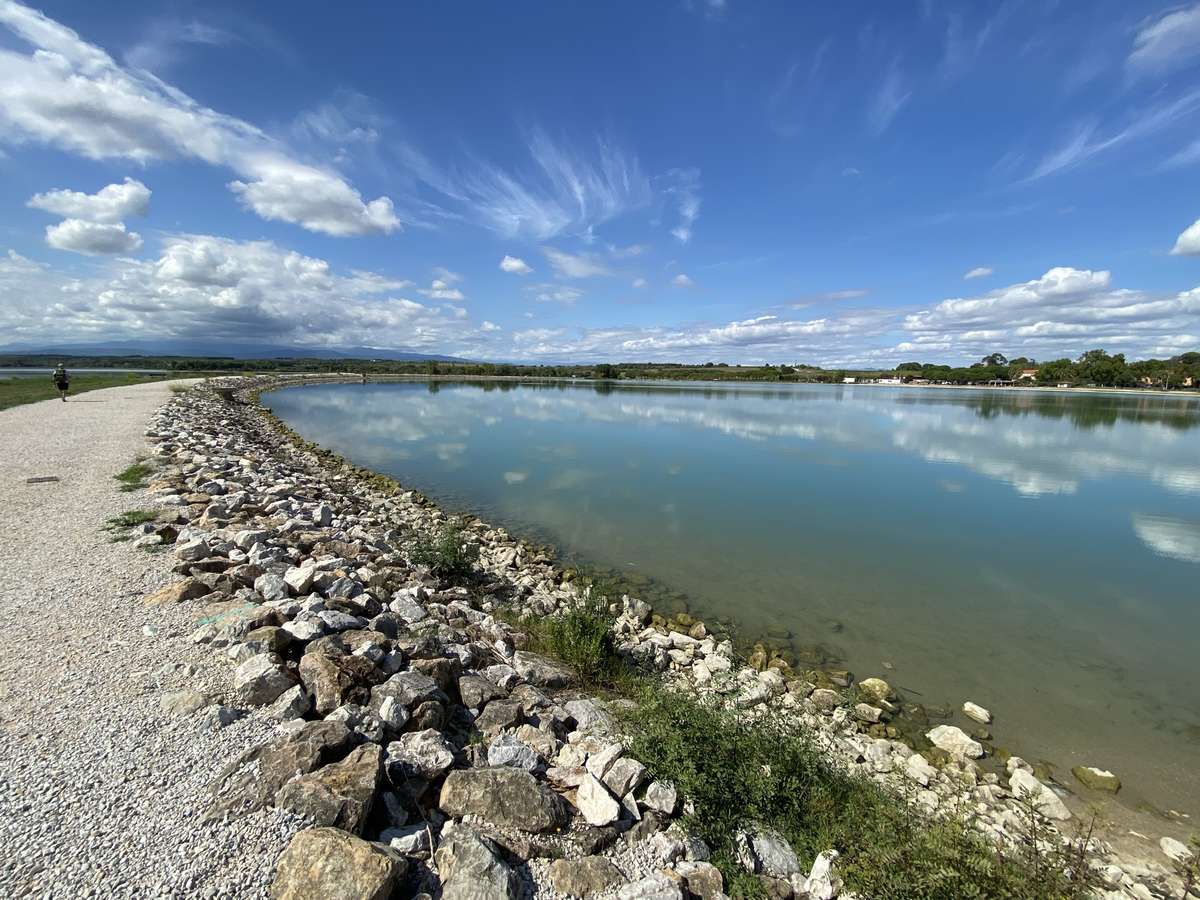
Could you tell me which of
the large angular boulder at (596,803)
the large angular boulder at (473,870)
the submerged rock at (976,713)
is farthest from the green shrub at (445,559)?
the submerged rock at (976,713)

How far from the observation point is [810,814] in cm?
381

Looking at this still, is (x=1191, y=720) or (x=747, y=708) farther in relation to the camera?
(x=1191, y=720)

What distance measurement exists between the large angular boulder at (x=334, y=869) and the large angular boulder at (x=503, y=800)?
0.63m

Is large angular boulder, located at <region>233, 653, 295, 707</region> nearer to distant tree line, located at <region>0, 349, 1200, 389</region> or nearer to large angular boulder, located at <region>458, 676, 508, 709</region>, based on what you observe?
large angular boulder, located at <region>458, 676, 508, 709</region>

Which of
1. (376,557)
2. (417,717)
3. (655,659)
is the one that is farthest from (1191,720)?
(376,557)

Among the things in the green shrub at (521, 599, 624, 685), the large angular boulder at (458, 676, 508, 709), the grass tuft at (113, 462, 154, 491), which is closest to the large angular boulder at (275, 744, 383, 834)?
the large angular boulder at (458, 676, 508, 709)

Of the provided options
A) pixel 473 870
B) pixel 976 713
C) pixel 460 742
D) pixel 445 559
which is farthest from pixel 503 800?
pixel 976 713

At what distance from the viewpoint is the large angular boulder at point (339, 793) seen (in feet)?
9.73

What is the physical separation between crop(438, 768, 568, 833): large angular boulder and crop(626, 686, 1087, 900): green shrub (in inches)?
32.3

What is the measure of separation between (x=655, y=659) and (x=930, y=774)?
3.25 meters

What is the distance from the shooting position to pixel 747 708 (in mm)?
5598

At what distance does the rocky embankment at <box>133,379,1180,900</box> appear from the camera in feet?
9.88

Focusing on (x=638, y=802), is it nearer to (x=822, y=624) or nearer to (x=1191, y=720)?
(x=822, y=624)

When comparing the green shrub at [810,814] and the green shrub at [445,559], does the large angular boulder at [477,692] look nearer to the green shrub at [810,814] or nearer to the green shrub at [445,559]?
the green shrub at [810,814]
